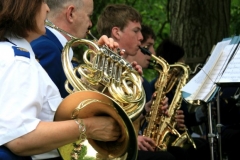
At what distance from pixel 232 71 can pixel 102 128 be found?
183 cm

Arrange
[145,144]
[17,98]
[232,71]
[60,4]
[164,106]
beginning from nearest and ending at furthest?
[17,98]
[60,4]
[232,71]
[145,144]
[164,106]

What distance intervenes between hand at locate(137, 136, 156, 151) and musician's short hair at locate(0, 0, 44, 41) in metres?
2.24

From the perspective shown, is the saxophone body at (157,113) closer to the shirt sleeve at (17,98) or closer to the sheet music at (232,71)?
the sheet music at (232,71)

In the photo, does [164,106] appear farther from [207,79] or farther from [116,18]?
[116,18]

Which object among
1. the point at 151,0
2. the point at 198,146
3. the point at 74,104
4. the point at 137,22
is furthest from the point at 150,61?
the point at 151,0

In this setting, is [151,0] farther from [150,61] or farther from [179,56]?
[150,61]

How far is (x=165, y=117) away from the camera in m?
5.07

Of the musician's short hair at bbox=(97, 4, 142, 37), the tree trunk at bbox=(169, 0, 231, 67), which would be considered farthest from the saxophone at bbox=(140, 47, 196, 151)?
the tree trunk at bbox=(169, 0, 231, 67)

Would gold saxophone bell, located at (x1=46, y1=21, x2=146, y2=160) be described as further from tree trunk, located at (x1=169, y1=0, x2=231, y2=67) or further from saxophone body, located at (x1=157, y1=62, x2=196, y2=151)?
tree trunk, located at (x1=169, y1=0, x2=231, y2=67)

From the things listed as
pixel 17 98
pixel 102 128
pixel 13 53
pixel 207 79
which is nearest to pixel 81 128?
pixel 102 128

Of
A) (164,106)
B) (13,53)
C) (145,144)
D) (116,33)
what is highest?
(116,33)

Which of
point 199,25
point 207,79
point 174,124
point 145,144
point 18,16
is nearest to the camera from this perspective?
point 18,16

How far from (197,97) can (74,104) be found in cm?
199

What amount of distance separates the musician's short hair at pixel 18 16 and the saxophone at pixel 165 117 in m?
2.43
